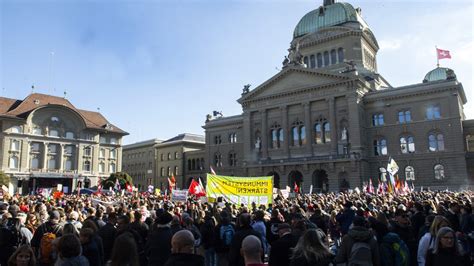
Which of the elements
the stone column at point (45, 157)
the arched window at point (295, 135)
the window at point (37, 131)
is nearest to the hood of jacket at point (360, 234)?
the arched window at point (295, 135)

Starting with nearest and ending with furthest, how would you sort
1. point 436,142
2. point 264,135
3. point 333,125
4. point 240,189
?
1. point 240,189
2. point 436,142
3. point 333,125
4. point 264,135

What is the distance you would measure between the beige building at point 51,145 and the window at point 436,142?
54.3 m

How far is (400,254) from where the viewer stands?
7.33m

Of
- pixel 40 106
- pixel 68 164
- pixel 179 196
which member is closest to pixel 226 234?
pixel 179 196

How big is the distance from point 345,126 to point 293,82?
35.8ft

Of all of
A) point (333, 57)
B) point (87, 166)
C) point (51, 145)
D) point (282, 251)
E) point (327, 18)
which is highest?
point (327, 18)

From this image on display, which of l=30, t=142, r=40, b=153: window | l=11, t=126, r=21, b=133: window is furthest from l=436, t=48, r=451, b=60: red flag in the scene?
l=11, t=126, r=21, b=133: window

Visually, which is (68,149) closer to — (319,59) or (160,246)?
(319,59)

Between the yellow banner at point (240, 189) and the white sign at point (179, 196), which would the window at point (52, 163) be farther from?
the yellow banner at point (240, 189)

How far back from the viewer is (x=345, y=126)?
53.7 metres

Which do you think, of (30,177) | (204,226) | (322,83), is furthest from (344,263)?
(30,177)

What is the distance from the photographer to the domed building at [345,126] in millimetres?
49531

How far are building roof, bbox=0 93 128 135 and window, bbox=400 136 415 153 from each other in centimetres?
5322

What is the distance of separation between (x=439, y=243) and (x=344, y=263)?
1.59 meters
